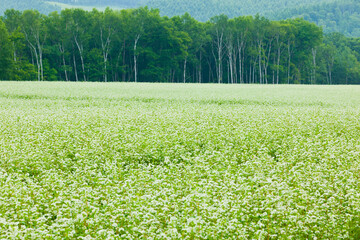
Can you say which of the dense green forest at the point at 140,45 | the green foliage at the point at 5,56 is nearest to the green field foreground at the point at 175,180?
the green foliage at the point at 5,56

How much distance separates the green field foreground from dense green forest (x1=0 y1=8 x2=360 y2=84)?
64.4 metres

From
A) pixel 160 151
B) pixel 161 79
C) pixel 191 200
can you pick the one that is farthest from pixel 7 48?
pixel 191 200

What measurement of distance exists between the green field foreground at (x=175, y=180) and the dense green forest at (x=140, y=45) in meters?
64.4

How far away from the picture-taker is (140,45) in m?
87.6

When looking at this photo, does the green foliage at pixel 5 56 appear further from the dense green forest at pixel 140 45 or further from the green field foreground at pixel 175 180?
the green field foreground at pixel 175 180

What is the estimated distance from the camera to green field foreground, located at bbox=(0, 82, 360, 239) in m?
6.49

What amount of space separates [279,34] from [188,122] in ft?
282

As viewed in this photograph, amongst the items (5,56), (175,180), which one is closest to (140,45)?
(5,56)

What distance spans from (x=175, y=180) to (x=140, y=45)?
8190 centimetres

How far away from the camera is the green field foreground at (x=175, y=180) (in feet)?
21.3

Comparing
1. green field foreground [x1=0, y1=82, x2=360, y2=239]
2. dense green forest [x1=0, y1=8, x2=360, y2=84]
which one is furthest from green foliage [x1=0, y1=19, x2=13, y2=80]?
green field foreground [x1=0, y1=82, x2=360, y2=239]

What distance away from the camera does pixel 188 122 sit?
1720 cm

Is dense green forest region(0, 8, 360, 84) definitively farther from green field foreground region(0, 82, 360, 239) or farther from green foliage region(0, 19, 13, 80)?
green field foreground region(0, 82, 360, 239)

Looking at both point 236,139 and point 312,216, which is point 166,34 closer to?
point 236,139
